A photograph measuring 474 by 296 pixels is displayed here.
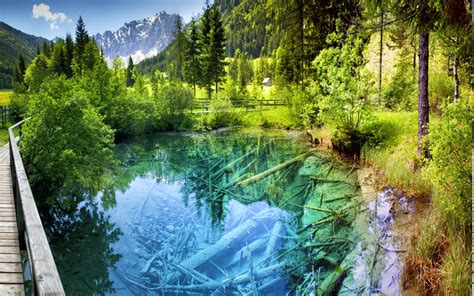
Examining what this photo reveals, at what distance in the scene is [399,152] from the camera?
1050 cm

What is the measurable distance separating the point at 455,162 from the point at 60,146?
8.61 meters

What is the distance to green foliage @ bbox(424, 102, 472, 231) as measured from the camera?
5.16 metres

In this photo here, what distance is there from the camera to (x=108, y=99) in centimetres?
2153

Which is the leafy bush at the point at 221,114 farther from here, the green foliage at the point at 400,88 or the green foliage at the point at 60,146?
the green foliage at the point at 60,146

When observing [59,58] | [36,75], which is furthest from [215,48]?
[36,75]

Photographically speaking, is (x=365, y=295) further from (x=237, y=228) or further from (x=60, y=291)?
(x=60, y=291)

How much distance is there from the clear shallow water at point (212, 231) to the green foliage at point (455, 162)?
2.04 meters

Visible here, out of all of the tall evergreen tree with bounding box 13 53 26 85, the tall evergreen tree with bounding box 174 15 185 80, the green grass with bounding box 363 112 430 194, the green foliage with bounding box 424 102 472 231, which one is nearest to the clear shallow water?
the green grass with bounding box 363 112 430 194

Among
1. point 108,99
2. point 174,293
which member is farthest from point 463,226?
point 108,99

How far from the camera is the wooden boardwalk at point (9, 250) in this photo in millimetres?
3511

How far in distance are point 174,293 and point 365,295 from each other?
298cm

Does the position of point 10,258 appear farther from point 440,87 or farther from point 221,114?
point 221,114

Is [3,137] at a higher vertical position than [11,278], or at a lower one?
higher

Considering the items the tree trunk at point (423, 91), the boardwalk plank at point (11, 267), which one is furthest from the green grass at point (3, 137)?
the tree trunk at point (423, 91)
